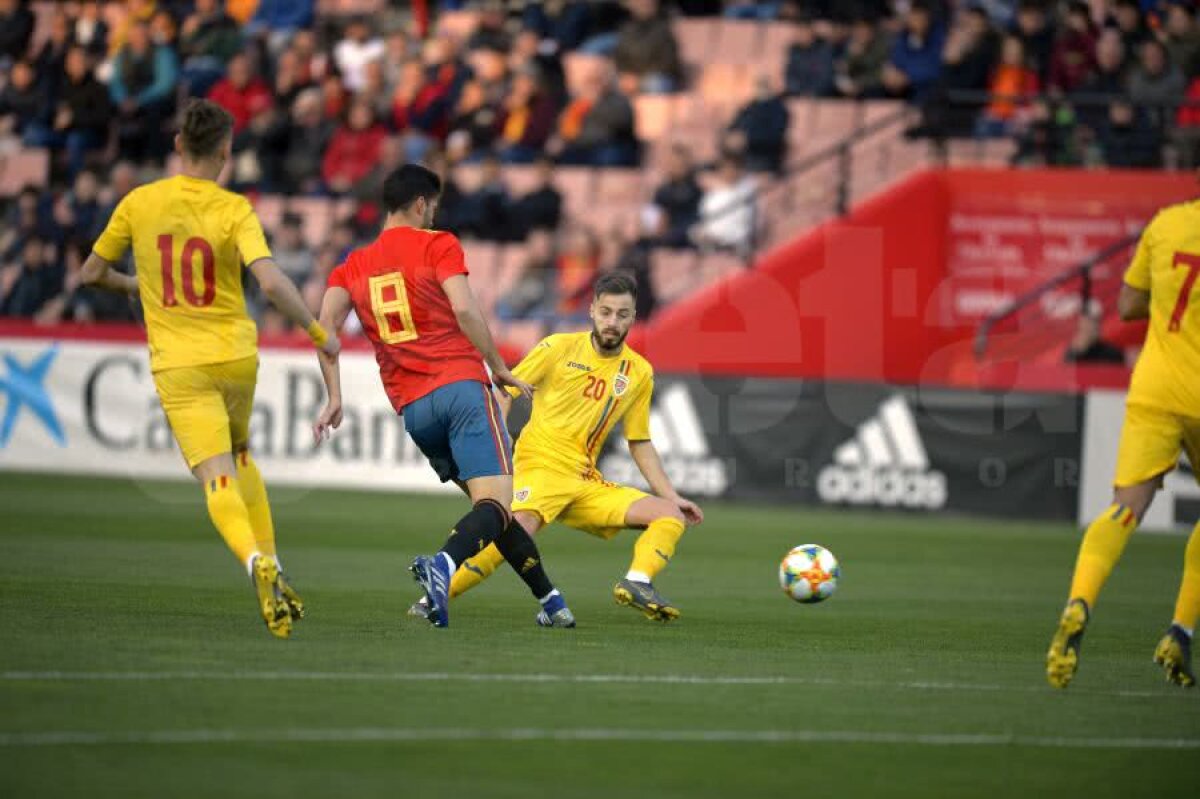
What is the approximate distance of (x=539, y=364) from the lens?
36.4ft

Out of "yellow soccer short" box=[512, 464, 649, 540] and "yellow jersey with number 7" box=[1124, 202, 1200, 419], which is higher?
"yellow jersey with number 7" box=[1124, 202, 1200, 419]

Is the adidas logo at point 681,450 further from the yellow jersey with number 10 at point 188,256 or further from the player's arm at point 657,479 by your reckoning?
the yellow jersey with number 10 at point 188,256

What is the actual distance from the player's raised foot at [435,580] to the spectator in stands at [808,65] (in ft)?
50.0

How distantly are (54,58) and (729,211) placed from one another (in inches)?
409

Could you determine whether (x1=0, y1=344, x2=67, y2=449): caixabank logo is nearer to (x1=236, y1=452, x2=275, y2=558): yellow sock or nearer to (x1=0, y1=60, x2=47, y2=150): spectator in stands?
(x1=0, y1=60, x2=47, y2=150): spectator in stands

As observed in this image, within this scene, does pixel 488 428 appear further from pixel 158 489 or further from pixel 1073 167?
pixel 1073 167

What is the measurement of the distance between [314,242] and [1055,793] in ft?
63.4

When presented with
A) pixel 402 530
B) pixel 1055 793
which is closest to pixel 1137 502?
pixel 1055 793

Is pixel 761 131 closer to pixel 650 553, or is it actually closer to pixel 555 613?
pixel 650 553

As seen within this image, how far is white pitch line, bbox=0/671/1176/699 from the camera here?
7.91m

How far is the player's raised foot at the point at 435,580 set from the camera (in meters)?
9.45

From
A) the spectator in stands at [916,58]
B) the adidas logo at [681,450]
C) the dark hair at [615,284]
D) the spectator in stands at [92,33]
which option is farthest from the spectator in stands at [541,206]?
the dark hair at [615,284]

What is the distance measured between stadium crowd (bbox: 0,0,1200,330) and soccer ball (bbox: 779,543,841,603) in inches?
439

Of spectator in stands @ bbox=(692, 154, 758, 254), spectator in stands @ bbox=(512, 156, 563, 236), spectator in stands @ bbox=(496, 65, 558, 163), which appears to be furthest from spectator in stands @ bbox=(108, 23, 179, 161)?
spectator in stands @ bbox=(692, 154, 758, 254)
